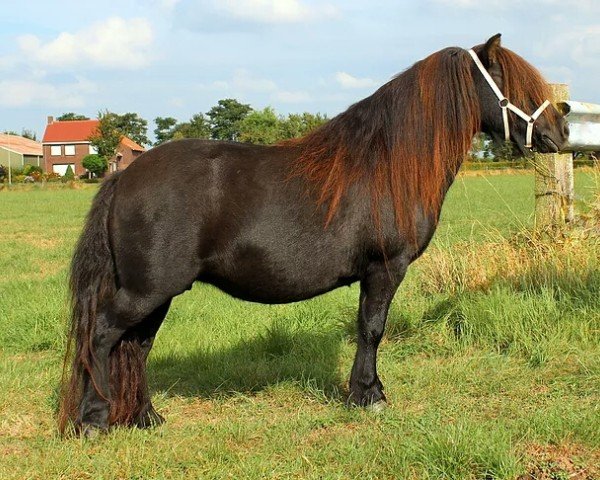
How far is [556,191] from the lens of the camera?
6789 mm

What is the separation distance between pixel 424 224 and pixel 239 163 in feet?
4.02

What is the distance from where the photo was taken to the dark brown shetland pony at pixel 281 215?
3.64 meters

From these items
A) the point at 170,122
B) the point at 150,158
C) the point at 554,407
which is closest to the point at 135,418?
the point at 150,158

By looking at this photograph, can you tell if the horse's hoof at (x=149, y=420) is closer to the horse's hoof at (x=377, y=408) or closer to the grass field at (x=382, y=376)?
the grass field at (x=382, y=376)

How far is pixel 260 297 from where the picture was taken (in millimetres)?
3834

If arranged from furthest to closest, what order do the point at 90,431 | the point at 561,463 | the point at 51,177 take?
1. the point at 51,177
2. the point at 90,431
3. the point at 561,463

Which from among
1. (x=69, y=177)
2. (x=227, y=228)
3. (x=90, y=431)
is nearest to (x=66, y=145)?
(x=69, y=177)

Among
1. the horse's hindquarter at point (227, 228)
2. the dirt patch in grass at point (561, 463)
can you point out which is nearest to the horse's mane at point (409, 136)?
the horse's hindquarter at point (227, 228)

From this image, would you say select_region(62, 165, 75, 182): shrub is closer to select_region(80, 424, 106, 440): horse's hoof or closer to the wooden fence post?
the wooden fence post

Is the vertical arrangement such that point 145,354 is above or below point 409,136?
below

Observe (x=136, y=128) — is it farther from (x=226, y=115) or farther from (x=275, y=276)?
(x=275, y=276)

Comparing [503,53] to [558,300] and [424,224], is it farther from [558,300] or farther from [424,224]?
[558,300]

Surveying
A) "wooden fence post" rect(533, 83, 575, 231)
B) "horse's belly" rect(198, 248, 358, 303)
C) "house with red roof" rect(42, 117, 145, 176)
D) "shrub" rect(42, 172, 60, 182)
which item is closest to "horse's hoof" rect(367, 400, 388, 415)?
"horse's belly" rect(198, 248, 358, 303)

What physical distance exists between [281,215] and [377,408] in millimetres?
1448
